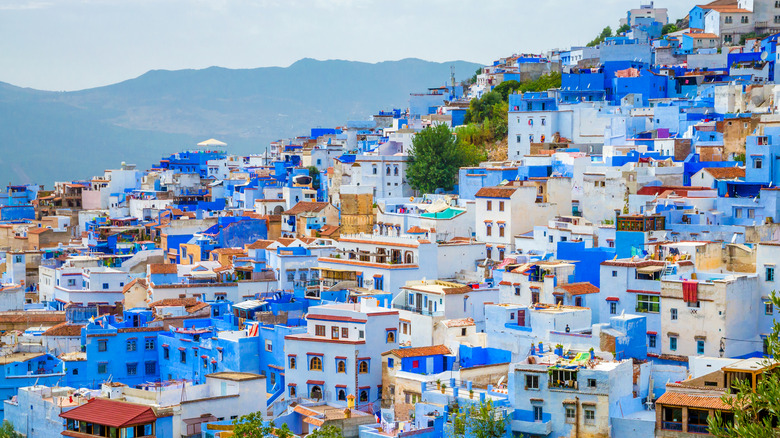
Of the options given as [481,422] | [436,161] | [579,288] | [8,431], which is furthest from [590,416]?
[436,161]

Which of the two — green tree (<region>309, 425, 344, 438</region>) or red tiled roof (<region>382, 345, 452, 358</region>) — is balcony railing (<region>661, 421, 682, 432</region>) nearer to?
green tree (<region>309, 425, 344, 438</region>)

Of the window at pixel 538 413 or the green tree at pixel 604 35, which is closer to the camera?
the window at pixel 538 413

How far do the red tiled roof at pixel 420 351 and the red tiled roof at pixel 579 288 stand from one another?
3.64 meters

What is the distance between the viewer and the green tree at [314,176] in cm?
5738

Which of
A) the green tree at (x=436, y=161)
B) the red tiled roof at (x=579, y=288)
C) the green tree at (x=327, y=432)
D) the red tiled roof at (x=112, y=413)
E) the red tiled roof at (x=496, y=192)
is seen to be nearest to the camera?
the green tree at (x=327, y=432)

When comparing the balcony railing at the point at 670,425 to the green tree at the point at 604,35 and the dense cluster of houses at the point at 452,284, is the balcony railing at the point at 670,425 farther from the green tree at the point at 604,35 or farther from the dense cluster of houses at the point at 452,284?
the green tree at the point at 604,35

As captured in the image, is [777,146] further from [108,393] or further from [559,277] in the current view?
[108,393]

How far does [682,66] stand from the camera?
58.0 metres

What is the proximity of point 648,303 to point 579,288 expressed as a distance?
2.23 m

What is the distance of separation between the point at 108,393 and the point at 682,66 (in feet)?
125

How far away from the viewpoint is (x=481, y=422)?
76.3ft

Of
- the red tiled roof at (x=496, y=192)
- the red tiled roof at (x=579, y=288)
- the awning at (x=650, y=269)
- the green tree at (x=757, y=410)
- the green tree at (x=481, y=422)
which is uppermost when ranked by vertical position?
the red tiled roof at (x=496, y=192)

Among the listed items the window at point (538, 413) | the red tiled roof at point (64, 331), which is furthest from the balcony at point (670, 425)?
the red tiled roof at point (64, 331)

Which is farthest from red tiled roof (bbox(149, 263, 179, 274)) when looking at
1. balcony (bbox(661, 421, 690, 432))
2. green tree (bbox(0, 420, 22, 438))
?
balcony (bbox(661, 421, 690, 432))
